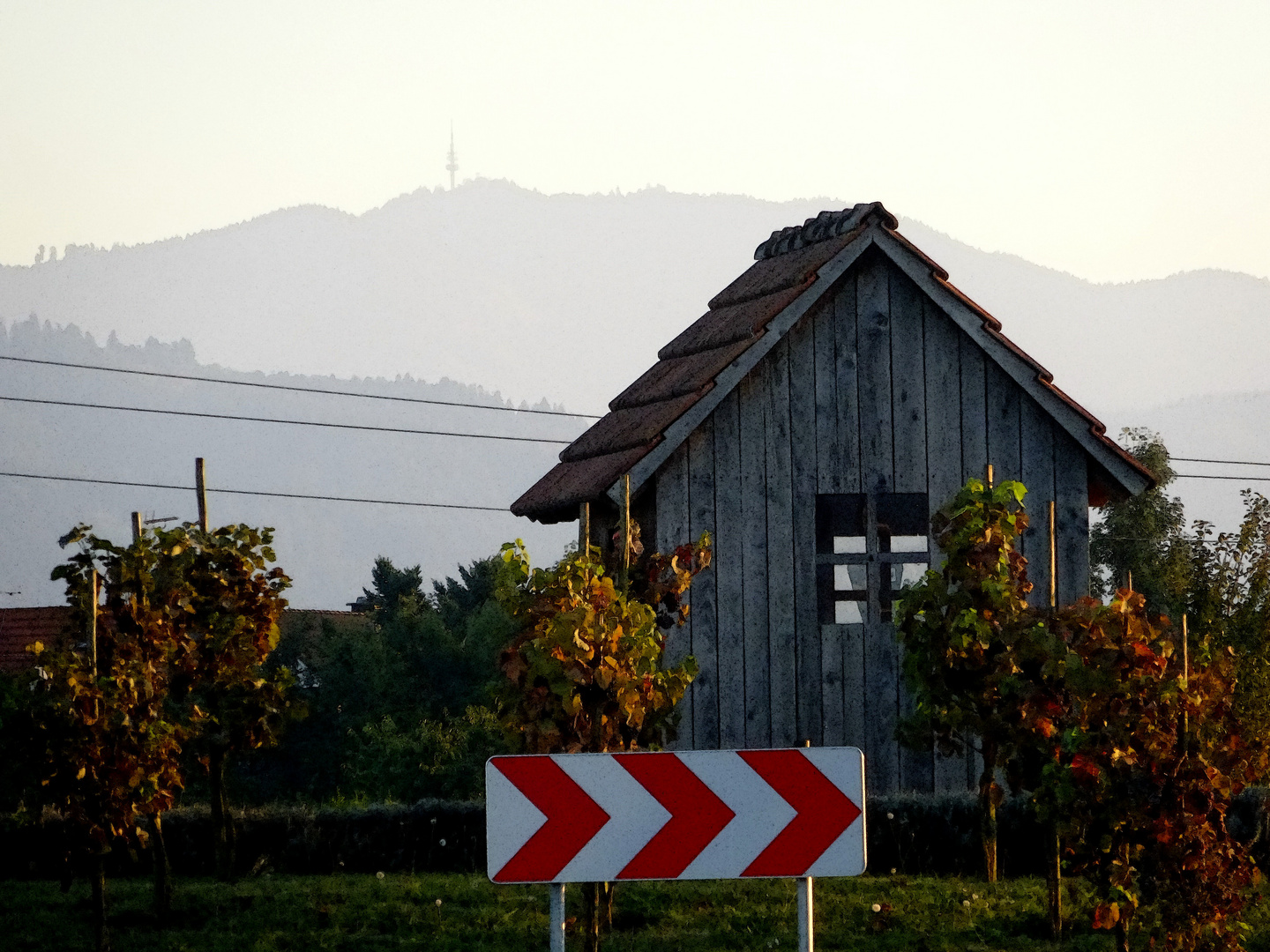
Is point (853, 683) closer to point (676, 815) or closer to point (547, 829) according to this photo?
point (676, 815)

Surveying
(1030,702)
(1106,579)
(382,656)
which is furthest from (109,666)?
(1106,579)

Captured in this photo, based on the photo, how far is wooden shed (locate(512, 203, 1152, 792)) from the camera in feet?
57.5

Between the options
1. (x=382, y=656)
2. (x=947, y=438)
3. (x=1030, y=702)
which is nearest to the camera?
(x=1030, y=702)

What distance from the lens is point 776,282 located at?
63.5 ft

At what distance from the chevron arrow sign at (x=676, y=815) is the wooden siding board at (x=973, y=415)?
11486 mm

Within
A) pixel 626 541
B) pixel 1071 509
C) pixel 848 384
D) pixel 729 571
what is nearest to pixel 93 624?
pixel 626 541

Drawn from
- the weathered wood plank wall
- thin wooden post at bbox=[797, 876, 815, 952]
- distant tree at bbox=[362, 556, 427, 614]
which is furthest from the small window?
distant tree at bbox=[362, 556, 427, 614]

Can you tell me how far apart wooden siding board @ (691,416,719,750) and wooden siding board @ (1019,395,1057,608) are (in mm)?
3486

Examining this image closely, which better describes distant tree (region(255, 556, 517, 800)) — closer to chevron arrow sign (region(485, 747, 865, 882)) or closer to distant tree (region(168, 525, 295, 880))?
distant tree (region(168, 525, 295, 880))

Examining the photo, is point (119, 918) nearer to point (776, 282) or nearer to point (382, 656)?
point (776, 282)

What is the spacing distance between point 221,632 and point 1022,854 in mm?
7870

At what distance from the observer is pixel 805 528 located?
17.8m

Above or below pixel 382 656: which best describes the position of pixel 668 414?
above

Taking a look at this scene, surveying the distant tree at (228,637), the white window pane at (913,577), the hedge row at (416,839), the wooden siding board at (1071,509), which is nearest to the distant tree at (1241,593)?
the white window pane at (913,577)
